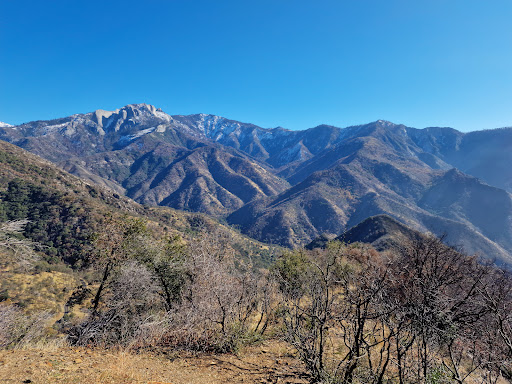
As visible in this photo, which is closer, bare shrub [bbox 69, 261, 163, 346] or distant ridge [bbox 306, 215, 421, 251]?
bare shrub [bbox 69, 261, 163, 346]

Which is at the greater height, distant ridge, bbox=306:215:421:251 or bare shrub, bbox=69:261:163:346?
bare shrub, bbox=69:261:163:346

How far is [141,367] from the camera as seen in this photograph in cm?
650

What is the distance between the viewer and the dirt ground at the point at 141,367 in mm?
5375

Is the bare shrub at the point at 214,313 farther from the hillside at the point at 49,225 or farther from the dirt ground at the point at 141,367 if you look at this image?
the hillside at the point at 49,225

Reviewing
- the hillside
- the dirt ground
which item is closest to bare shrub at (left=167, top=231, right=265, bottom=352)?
the dirt ground

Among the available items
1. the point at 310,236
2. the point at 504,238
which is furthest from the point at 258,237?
the point at 504,238

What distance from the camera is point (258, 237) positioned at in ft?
600

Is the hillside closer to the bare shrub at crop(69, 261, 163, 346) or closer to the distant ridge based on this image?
the bare shrub at crop(69, 261, 163, 346)

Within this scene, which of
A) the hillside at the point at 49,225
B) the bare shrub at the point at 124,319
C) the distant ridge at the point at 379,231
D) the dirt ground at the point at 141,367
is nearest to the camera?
the dirt ground at the point at 141,367

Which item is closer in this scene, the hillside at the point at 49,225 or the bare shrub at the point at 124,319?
the bare shrub at the point at 124,319

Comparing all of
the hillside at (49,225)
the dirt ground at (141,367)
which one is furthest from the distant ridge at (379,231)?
the dirt ground at (141,367)

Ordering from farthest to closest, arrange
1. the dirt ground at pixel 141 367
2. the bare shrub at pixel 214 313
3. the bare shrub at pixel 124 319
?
the bare shrub at pixel 124 319 → the bare shrub at pixel 214 313 → the dirt ground at pixel 141 367

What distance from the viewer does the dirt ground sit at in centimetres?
538

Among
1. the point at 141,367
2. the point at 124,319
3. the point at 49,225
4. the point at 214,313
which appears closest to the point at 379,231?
the point at 214,313
